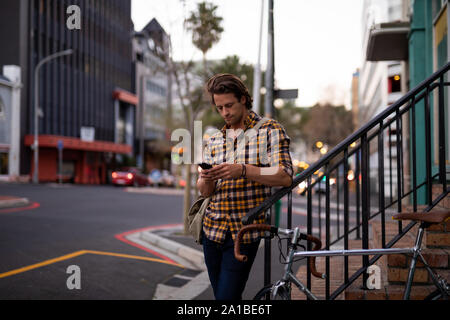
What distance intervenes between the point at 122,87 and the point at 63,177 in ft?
50.6

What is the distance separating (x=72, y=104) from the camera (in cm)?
3759

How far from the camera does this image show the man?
2.43m

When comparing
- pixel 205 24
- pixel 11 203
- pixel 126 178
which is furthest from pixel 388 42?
pixel 126 178

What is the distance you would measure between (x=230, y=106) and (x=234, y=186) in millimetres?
465

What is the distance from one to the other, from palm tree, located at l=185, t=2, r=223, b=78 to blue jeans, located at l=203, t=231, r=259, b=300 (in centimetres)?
737

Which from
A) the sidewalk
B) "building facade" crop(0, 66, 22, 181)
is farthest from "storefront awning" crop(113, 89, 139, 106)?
the sidewalk

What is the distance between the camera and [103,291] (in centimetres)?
505

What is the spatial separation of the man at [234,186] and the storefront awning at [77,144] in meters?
32.5

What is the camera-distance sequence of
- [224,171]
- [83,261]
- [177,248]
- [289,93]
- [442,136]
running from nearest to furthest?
[224,171], [442,136], [83,261], [289,93], [177,248]

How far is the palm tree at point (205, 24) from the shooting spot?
9.12m

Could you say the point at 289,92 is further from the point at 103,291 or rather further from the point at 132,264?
the point at 103,291

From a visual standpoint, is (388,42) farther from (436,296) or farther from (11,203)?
(11,203)

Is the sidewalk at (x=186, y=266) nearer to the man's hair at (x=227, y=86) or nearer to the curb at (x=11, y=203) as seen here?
the man's hair at (x=227, y=86)
